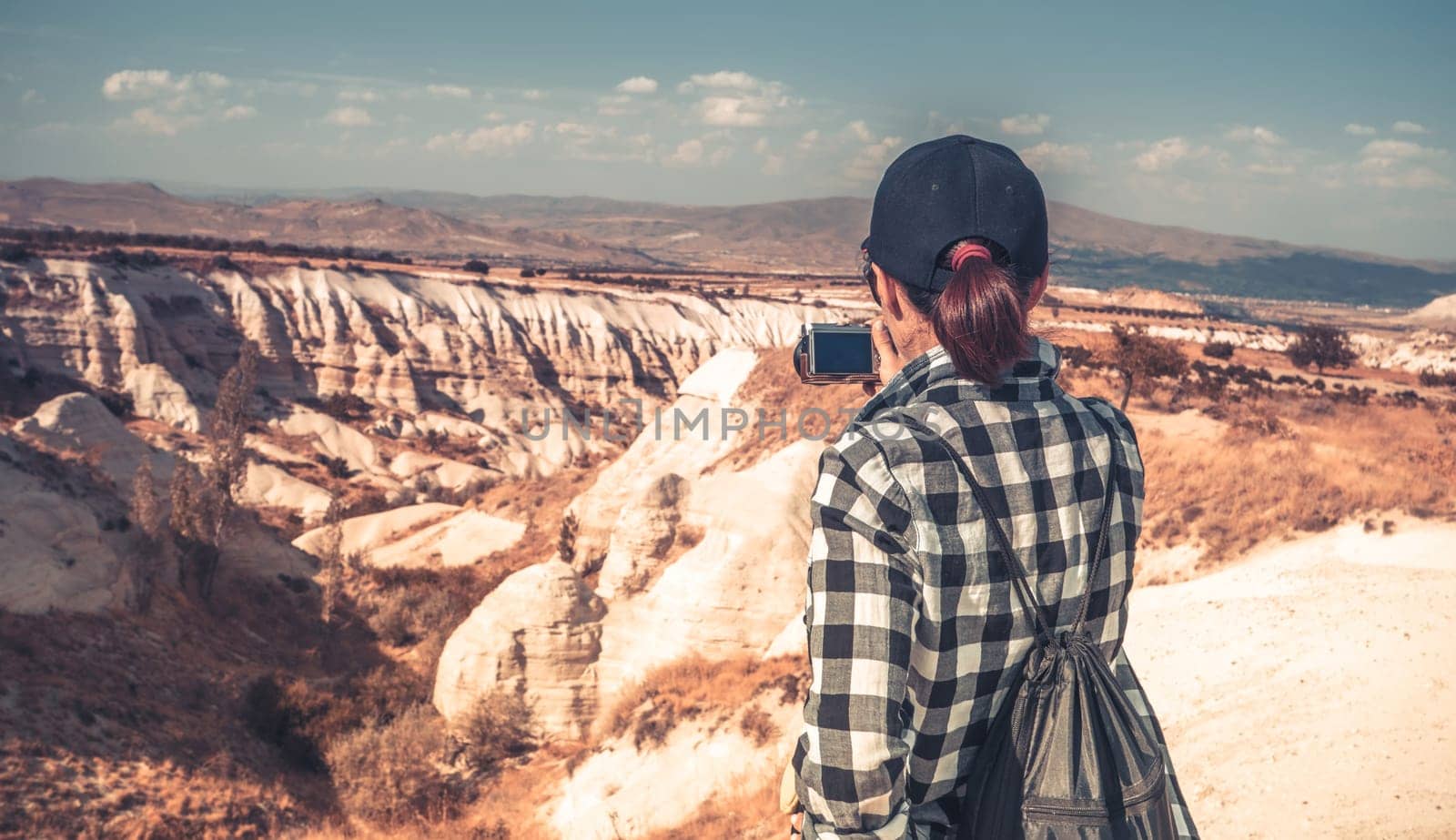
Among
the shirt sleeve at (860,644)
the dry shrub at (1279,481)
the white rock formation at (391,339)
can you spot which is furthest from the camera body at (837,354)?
the white rock formation at (391,339)

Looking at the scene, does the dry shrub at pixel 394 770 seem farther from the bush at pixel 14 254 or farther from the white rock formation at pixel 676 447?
the bush at pixel 14 254

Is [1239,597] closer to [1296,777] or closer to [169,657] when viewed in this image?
[1296,777]

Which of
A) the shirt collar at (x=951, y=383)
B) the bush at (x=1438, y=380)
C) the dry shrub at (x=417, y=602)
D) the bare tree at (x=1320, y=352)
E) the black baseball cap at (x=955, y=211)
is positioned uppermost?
the black baseball cap at (x=955, y=211)

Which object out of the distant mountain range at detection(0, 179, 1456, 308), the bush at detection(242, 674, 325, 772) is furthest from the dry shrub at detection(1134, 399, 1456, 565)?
the distant mountain range at detection(0, 179, 1456, 308)

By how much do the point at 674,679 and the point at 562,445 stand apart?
34.5 m

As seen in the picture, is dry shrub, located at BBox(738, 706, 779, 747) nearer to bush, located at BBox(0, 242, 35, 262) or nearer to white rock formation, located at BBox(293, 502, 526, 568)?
white rock formation, located at BBox(293, 502, 526, 568)

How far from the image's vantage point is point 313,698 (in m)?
14.7

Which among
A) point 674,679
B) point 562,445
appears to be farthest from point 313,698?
point 562,445

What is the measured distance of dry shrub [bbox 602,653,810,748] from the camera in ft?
35.1

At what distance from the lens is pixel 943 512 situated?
138 cm

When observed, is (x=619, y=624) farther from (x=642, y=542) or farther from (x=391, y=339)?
(x=391, y=339)

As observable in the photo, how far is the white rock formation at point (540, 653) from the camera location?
13.2m

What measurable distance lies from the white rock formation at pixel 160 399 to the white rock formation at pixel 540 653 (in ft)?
96.5

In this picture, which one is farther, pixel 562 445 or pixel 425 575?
pixel 562 445
